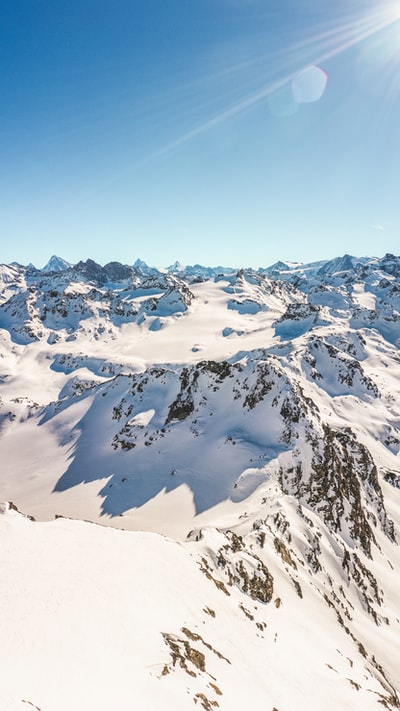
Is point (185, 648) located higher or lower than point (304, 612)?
higher

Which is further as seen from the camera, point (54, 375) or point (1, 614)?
point (54, 375)

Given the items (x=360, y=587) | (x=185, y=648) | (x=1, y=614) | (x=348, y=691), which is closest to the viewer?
(x=1, y=614)

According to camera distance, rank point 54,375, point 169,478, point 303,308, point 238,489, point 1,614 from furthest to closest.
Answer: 1. point 303,308
2. point 54,375
3. point 169,478
4. point 238,489
5. point 1,614

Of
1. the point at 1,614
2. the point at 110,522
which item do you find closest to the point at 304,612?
the point at 110,522

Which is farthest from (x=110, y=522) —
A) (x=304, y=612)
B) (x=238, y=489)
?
(x=304, y=612)

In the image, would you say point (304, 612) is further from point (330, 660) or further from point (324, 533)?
point (324, 533)

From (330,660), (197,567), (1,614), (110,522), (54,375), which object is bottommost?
(54,375)

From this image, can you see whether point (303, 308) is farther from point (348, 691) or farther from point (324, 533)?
point (348, 691)
